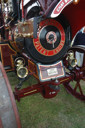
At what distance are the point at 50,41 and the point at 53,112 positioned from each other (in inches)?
54.5

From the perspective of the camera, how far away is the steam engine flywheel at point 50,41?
2.06 metres

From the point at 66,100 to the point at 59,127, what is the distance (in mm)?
854

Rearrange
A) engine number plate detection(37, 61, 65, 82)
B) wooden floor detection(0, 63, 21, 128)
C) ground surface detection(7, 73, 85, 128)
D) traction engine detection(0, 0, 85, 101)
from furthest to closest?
ground surface detection(7, 73, 85, 128) → engine number plate detection(37, 61, 65, 82) → traction engine detection(0, 0, 85, 101) → wooden floor detection(0, 63, 21, 128)

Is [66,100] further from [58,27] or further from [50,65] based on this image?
[58,27]

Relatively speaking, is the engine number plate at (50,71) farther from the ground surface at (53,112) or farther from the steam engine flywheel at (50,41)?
the ground surface at (53,112)

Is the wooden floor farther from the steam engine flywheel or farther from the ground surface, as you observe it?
the ground surface

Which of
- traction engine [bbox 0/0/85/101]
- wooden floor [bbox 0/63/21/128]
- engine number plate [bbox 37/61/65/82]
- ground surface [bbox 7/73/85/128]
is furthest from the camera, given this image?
ground surface [bbox 7/73/85/128]

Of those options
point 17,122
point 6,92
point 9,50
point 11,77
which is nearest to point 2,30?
point 9,50

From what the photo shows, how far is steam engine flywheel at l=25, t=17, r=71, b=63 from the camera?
206cm

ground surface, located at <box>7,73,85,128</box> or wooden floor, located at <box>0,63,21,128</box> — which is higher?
wooden floor, located at <box>0,63,21,128</box>

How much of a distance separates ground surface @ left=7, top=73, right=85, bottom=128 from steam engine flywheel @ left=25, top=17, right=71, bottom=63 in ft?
3.45

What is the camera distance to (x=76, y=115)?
248 cm

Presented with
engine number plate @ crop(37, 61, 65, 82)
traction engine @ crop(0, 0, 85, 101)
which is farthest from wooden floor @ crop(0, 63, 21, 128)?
engine number plate @ crop(37, 61, 65, 82)

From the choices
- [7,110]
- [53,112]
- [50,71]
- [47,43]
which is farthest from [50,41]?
[53,112]
